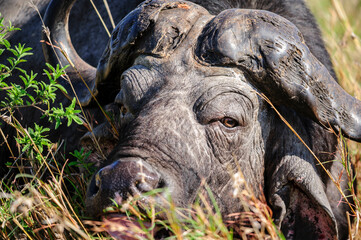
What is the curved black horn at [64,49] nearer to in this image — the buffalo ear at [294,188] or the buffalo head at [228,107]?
the buffalo head at [228,107]

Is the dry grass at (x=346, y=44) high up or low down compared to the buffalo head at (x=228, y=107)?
down

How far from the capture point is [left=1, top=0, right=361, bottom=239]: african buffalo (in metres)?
3.04

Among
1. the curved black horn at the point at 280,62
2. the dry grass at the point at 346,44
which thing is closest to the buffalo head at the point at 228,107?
the curved black horn at the point at 280,62

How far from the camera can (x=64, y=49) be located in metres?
4.24

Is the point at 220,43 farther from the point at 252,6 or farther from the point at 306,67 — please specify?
the point at 252,6

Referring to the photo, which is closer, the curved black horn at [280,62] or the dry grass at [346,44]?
the curved black horn at [280,62]

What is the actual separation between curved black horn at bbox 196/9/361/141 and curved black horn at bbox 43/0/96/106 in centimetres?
120

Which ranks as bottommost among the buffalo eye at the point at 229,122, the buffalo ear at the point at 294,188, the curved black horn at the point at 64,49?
the buffalo ear at the point at 294,188

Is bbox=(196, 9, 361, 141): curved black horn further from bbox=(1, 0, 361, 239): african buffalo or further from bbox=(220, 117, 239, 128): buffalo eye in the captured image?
bbox=(220, 117, 239, 128): buffalo eye

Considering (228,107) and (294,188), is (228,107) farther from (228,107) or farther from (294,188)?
(294,188)

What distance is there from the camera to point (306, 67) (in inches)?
125

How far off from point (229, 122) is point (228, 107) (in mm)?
97

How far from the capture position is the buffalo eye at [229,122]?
10.5 ft

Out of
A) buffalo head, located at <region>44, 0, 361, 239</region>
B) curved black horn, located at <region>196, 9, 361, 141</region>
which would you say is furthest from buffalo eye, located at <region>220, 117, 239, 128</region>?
curved black horn, located at <region>196, 9, 361, 141</region>
